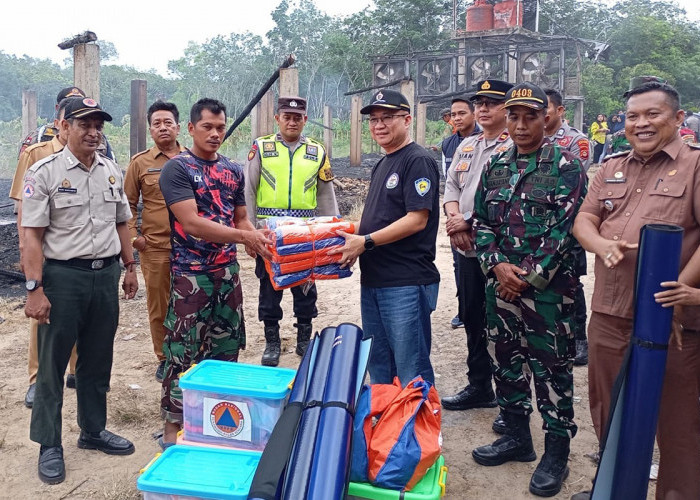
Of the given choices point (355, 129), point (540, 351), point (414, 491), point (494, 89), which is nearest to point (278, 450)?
point (414, 491)

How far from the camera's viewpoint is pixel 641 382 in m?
2.48

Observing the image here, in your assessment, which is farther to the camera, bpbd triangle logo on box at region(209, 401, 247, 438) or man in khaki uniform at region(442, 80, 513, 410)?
man in khaki uniform at region(442, 80, 513, 410)

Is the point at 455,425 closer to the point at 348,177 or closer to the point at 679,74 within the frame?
the point at 348,177

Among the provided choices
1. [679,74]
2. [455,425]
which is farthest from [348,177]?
[679,74]

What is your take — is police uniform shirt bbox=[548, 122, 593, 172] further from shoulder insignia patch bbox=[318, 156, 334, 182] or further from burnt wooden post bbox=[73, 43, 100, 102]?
→ burnt wooden post bbox=[73, 43, 100, 102]

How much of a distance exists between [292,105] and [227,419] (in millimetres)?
2986

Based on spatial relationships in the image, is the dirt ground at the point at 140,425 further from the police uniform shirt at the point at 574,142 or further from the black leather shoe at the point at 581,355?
the police uniform shirt at the point at 574,142

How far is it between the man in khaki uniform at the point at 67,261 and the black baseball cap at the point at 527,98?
2.26 metres

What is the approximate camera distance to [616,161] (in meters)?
2.99

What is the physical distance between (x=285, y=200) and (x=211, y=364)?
7.30 ft

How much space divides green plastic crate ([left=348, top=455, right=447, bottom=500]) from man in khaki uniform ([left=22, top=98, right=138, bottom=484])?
1.86 meters

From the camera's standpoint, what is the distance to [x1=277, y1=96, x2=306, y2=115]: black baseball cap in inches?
197

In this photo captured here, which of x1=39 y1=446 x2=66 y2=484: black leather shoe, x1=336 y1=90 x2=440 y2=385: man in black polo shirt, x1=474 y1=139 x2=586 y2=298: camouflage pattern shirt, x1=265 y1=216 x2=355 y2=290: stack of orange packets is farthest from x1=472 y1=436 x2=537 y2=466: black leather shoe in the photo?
x1=39 y1=446 x2=66 y2=484: black leather shoe

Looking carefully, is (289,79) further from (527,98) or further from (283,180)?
(527,98)
